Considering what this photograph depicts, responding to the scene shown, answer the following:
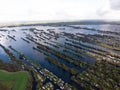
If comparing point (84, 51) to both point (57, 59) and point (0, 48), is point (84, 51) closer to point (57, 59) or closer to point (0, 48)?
point (57, 59)

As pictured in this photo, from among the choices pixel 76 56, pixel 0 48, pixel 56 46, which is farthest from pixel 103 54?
pixel 0 48

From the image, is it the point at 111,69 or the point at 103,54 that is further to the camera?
the point at 103,54

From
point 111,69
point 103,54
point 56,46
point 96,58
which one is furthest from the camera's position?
point 56,46

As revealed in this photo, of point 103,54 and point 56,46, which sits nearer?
point 103,54

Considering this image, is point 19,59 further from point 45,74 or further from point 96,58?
point 96,58

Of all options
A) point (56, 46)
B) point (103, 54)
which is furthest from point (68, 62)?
point (56, 46)

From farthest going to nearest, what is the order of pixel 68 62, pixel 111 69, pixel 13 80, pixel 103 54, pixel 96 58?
1. pixel 103 54
2. pixel 96 58
3. pixel 68 62
4. pixel 111 69
5. pixel 13 80
